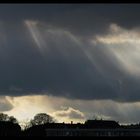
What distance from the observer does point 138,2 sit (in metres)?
2.96

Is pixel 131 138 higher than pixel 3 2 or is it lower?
lower

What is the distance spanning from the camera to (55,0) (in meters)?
2.98

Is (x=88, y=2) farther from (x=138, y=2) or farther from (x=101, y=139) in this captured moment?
(x=101, y=139)

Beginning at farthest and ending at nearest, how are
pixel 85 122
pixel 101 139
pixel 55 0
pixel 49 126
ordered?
pixel 85 122 → pixel 49 126 → pixel 55 0 → pixel 101 139

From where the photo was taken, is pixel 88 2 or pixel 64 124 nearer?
pixel 88 2

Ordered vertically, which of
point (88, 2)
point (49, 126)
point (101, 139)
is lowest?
point (101, 139)

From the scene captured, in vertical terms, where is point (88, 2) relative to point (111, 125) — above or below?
below

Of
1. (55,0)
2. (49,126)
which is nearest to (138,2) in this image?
(55,0)

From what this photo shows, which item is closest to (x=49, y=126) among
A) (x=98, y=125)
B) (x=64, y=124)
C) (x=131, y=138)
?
(x=64, y=124)

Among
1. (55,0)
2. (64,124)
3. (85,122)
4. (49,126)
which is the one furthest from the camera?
(85,122)

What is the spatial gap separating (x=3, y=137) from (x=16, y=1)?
921 millimetres

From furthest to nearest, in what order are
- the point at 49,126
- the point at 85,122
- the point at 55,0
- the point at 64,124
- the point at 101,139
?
the point at 85,122 → the point at 64,124 → the point at 49,126 → the point at 55,0 → the point at 101,139

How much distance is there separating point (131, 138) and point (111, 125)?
90.9 meters

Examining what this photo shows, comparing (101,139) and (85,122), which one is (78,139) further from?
(85,122)
